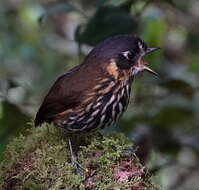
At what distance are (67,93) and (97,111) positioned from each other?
185 mm

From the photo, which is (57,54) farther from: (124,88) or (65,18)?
(124,88)

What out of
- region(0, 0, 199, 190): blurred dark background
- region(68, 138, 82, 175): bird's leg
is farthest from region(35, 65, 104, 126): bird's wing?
region(68, 138, 82, 175): bird's leg

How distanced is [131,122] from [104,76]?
0.94m

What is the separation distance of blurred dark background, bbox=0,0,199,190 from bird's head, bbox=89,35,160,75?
0.45 metres

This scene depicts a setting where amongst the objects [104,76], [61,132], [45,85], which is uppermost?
[104,76]

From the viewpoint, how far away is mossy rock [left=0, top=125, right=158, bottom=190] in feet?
9.50

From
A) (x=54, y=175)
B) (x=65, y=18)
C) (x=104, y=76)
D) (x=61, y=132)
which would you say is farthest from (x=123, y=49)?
(x=65, y=18)

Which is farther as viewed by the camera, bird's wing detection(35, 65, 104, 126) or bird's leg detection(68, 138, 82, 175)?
bird's wing detection(35, 65, 104, 126)

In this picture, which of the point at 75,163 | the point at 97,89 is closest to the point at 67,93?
the point at 97,89

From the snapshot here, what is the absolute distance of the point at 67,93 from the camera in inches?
144

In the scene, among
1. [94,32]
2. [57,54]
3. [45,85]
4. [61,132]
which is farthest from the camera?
[57,54]

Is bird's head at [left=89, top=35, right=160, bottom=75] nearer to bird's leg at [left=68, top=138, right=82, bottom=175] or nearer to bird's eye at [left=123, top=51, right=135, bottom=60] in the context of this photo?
bird's eye at [left=123, top=51, right=135, bottom=60]

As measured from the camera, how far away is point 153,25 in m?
5.03

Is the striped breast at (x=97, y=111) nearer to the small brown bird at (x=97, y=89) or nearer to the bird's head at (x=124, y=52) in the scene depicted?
the small brown bird at (x=97, y=89)
